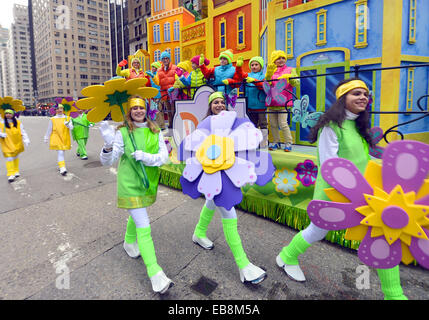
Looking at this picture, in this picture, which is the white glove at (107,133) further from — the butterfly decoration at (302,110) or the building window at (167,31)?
the building window at (167,31)

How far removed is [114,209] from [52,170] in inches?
138

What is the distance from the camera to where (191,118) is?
14.3 feet

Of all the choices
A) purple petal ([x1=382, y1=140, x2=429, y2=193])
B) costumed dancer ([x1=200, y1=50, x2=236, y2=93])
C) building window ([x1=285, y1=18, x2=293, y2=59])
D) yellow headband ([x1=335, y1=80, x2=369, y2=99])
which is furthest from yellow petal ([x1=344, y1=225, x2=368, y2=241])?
building window ([x1=285, y1=18, x2=293, y2=59])

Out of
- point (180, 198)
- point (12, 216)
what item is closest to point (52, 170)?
point (12, 216)

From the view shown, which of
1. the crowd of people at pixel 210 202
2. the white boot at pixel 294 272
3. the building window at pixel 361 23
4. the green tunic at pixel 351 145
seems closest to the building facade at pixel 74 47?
the building window at pixel 361 23

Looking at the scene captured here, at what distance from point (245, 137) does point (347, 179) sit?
82cm

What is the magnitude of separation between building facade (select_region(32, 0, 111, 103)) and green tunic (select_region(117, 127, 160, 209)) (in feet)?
246

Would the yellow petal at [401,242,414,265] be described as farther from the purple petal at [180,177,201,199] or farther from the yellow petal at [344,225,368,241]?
the purple petal at [180,177,201,199]

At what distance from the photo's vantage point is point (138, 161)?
220 centimetres

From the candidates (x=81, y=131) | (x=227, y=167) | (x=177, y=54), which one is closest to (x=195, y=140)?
(x=227, y=167)

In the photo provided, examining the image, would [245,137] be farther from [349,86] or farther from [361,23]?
[361,23]

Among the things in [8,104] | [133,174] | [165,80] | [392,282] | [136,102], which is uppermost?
[165,80]

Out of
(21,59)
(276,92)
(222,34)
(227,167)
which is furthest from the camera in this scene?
(21,59)
